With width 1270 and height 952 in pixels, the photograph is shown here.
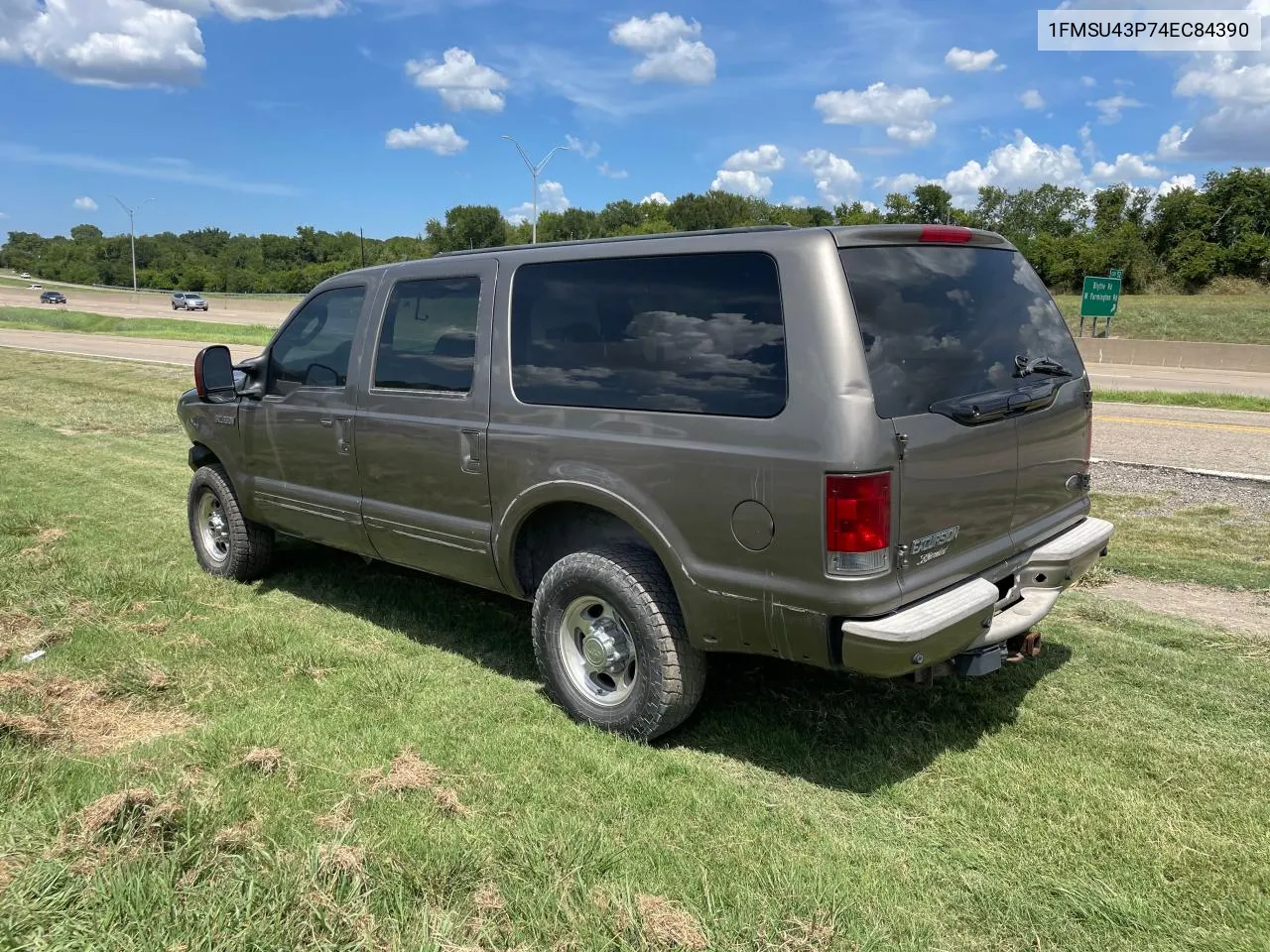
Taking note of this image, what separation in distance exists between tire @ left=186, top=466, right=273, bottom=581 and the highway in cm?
862

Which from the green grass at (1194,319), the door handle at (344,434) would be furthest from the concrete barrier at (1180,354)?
the door handle at (344,434)

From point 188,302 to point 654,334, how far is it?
64.1 meters

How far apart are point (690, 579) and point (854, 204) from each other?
2866 inches

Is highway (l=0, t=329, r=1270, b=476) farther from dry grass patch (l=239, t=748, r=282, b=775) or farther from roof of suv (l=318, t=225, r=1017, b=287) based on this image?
dry grass patch (l=239, t=748, r=282, b=775)

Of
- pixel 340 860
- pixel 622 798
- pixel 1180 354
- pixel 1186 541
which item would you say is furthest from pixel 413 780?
pixel 1180 354

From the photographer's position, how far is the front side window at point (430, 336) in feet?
14.5

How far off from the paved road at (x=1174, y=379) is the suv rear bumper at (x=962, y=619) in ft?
53.1

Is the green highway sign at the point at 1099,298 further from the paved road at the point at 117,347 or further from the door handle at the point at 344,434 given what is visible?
the door handle at the point at 344,434

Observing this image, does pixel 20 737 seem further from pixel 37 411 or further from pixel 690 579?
pixel 37 411

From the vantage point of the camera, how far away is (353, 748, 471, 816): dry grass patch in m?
3.29

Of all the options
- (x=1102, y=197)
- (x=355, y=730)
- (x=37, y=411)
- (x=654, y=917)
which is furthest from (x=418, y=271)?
(x=1102, y=197)

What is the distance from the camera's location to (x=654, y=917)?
2695mm

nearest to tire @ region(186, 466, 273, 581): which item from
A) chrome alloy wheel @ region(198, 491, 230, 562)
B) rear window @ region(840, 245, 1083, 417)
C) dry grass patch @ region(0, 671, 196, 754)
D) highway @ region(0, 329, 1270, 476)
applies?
chrome alloy wheel @ region(198, 491, 230, 562)

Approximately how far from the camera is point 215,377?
226 inches
